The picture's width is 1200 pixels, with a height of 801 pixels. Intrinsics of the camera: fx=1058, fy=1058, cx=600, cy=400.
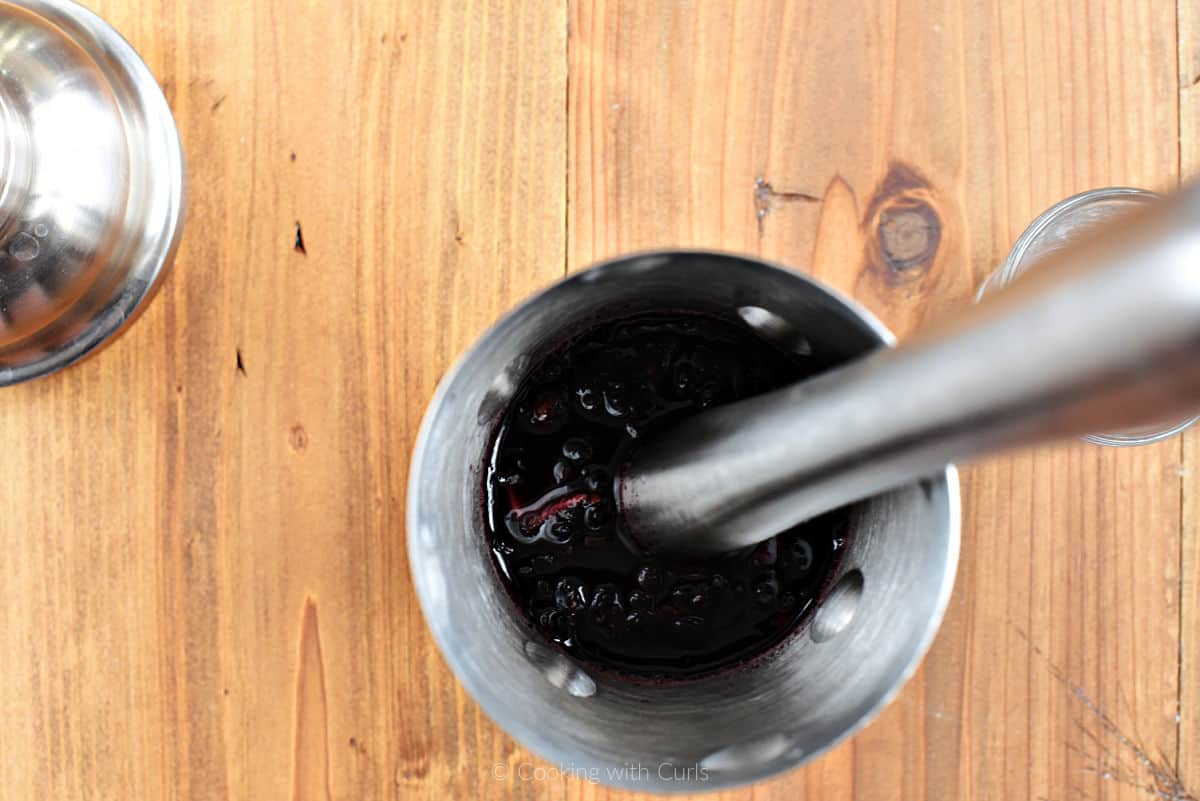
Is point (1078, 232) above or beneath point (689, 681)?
above

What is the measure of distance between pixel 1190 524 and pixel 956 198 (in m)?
0.17

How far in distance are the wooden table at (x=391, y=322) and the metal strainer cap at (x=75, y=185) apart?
2cm

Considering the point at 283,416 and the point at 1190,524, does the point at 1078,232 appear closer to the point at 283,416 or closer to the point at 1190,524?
the point at 1190,524

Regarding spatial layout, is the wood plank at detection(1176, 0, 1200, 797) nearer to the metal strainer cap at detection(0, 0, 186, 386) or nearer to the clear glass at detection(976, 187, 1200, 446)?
the clear glass at detection(976, 187, 1200, 446)

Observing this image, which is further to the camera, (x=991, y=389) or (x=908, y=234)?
(x=908, y=234)

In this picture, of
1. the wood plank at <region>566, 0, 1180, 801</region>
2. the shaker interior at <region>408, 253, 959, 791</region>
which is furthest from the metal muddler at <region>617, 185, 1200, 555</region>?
the wood plank at <region>566, 0, 1180, 801</region>

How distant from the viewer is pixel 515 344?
1.04ft

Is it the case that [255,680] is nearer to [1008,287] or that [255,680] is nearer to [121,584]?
[121,584]

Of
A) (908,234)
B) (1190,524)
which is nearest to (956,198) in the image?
(908,234)

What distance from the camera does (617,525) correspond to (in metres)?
0.37

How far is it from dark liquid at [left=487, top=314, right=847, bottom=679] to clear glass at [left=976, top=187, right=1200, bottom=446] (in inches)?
5.3

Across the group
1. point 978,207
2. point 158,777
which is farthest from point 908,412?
point 158,777

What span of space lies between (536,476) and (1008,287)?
0.70ft

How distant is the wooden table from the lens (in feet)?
1.39
